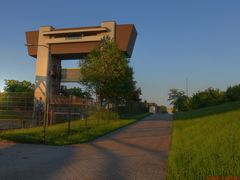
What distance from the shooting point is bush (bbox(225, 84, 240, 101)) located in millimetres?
46513

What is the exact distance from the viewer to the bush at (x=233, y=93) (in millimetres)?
46513

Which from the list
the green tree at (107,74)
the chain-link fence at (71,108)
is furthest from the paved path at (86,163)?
the chain-link fence at (71,108)

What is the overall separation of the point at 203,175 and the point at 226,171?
57cm

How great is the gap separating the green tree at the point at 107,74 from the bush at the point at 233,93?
2533cm

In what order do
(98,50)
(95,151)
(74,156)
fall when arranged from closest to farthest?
1. (74,156)
2. (95,151)
3. (98,50)

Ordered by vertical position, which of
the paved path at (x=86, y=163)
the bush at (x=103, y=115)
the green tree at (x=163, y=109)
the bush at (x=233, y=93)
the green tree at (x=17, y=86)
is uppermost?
the green tree at (x=17, y=86)

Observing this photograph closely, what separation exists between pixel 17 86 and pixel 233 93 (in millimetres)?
50731

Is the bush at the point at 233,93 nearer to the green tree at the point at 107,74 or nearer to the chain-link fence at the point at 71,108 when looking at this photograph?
the green tree at the point at 107,74

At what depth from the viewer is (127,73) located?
2900 centimetres

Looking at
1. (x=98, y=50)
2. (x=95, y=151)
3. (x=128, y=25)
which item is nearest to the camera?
(x=95, y=151)

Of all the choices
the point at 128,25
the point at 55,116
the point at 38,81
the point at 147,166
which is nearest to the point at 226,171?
the point at 147,166

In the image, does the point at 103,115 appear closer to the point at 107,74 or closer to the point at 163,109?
the point at 107,74

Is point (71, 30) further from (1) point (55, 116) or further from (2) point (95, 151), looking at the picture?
(2) point (95, 151)

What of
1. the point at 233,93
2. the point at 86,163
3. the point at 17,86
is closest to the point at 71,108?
Result: the point at 86,163
